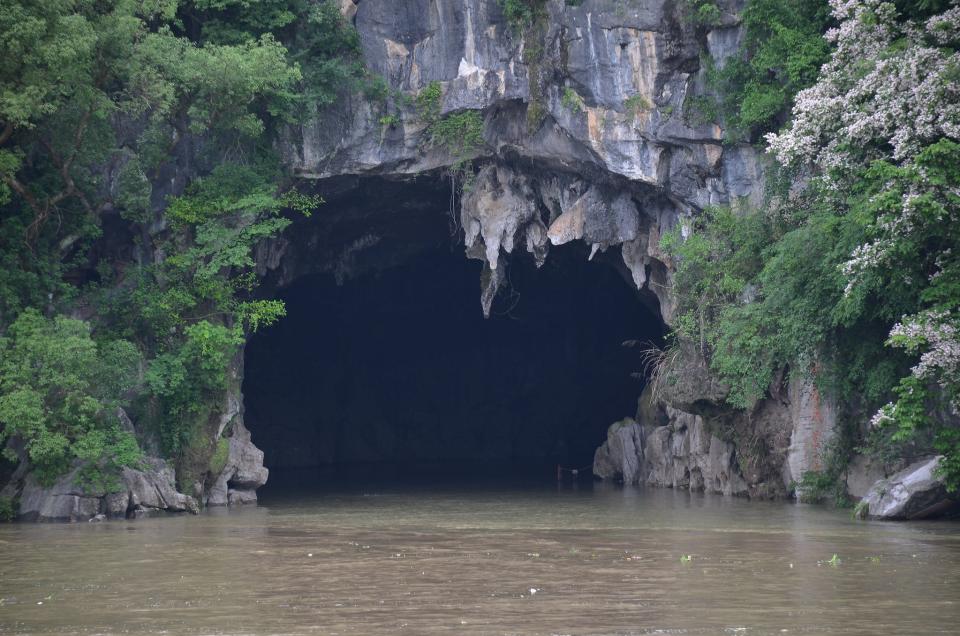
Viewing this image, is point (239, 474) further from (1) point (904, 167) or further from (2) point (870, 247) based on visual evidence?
(1) point (904, 167)

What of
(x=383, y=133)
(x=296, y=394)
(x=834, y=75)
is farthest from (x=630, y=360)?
(x=834, y=75)

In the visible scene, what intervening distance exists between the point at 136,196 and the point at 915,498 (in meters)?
18.0

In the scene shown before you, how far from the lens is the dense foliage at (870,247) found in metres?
18.3

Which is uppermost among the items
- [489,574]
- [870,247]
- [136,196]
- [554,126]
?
[554,126]

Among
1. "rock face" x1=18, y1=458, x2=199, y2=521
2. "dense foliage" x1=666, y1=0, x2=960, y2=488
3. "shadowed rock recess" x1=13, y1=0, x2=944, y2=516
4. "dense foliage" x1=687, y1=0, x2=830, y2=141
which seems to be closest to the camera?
"dense foliage" x1=666, y1=0, x2=960, y2=488

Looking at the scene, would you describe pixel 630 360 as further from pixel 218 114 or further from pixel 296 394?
pixel 218 114

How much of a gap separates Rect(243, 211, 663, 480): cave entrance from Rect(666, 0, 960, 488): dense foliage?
1775cm

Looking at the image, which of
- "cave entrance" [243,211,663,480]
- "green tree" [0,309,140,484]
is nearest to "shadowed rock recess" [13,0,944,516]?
"green tree" [0,309,140,484]

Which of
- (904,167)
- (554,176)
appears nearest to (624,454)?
(554,176)

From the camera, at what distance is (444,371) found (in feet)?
171

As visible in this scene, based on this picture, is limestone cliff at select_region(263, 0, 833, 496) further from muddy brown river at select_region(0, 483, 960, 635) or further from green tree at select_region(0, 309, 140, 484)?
green tree at select_region(0, 309, 140, 484)

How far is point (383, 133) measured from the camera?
3017 centimetres

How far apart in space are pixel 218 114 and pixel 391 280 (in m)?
19.5

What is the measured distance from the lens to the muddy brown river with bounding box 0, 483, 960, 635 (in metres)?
11.1
